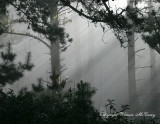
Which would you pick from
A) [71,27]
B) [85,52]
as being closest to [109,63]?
[85,52]

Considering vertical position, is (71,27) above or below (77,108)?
above

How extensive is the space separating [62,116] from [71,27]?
161 feet

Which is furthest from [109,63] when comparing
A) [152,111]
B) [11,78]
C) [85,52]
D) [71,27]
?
[11,78]

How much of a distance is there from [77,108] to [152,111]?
16.2 meters

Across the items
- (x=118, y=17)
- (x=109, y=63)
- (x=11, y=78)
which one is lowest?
(x=11, y=78)

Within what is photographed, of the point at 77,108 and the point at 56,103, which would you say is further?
the point at 56,103

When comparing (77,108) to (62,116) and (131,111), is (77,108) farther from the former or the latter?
(131,111)

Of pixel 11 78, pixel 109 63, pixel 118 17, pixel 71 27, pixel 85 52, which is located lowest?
pixel 11 78

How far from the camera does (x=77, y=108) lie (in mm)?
6250

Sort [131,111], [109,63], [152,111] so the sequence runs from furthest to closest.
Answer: [109,63] → [152,111] → [131,111]

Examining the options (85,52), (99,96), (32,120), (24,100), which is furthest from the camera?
(85,52)

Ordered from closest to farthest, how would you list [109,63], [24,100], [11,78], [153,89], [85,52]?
[24,100] → [11,78] → [153,89] → [109,63] → [85,52]

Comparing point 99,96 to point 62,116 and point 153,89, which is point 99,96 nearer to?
point 153,89

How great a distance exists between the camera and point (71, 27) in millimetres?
54562
